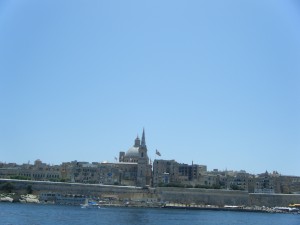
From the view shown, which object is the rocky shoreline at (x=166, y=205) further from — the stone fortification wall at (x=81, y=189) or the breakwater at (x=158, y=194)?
the stone fortification wall at (x=81, y=189)

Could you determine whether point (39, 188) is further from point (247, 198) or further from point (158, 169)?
point (247, 198)

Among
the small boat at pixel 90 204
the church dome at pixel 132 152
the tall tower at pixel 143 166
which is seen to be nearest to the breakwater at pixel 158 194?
the small boat at pixel 90 204

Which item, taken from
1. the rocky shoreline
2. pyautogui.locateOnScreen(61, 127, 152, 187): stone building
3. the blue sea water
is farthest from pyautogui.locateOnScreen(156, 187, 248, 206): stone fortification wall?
the blue sea water

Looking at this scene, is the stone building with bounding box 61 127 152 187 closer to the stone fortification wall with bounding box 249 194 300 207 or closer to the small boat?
the stone fortification wall with bounding box 249 194 300 207

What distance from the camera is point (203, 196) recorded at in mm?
67500

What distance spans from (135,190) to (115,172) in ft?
40.4

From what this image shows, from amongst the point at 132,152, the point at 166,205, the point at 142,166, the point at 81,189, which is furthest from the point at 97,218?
the point at 132,152

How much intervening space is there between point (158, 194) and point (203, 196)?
6.10 meters

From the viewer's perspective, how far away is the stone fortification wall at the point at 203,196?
6625 centimetres

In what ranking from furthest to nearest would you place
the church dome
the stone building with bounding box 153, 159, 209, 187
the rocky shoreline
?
the church dome
the stone building with bounding box 153, 159, 209, 187
the rocky shoreline

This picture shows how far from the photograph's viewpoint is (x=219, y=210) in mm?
62062

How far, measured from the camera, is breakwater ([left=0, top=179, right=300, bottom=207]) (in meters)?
63.0

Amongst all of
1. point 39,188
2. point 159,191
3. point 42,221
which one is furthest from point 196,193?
point 42,221

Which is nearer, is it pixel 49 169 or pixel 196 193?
pixel 196 193
